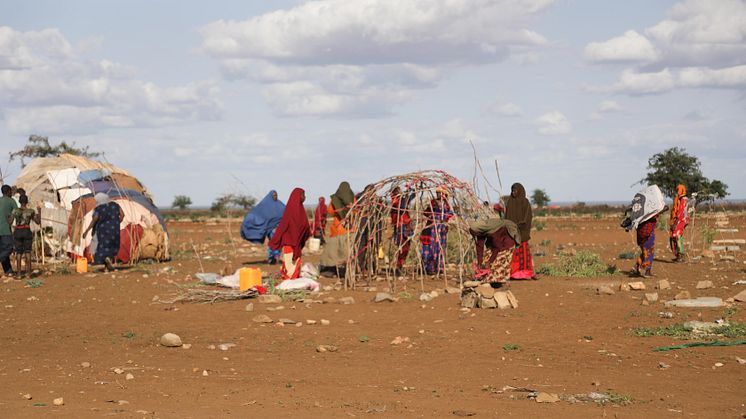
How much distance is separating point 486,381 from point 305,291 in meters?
6.30

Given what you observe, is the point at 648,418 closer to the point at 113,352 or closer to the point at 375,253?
the point at 113,352

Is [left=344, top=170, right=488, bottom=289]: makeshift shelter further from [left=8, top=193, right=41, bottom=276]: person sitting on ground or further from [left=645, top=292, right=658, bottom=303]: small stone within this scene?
[left=8, top=193, right=41, bottom=276]: person sitting on ground

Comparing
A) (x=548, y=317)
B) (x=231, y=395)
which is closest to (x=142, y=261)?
(x=548, y=317)

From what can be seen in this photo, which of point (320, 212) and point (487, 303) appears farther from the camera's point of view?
point (320, 212)

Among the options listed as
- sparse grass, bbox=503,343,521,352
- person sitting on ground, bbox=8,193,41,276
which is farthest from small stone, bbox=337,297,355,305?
person sitting on ground, bbox=8,193,41,276

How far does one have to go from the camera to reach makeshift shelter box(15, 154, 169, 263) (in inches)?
776

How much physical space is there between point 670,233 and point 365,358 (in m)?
10.5

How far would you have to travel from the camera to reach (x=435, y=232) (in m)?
14.7

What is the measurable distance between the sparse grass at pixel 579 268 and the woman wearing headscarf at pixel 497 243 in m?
2.01

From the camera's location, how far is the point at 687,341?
31.6 feet

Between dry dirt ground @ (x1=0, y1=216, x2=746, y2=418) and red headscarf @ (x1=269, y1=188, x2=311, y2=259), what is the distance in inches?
57.1

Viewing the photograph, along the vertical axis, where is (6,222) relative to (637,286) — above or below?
above

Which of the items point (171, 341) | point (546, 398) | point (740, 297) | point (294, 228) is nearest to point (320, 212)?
point (294, 228)

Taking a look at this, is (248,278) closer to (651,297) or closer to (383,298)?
(383,298)
